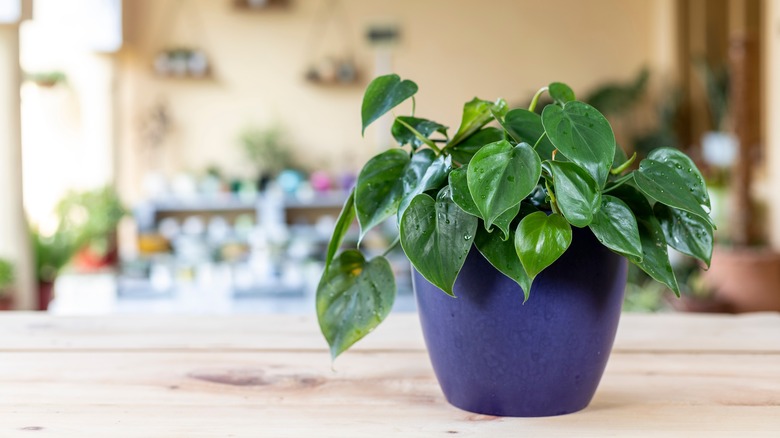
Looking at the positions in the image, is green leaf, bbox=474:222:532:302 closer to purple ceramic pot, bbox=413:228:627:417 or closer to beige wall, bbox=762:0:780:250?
purple ceramic pot, bbox=413:228:627:417

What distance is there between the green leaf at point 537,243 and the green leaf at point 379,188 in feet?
0.45

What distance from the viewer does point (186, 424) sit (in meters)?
0.80

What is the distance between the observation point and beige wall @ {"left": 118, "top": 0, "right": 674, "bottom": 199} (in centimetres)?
723

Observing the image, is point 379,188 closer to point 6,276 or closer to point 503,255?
point 503,255

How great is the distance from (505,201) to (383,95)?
192 mm

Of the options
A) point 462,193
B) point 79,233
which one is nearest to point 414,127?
point 462,193

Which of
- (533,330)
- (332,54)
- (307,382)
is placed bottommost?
(307,382)

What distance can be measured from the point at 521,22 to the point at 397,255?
2874 mm

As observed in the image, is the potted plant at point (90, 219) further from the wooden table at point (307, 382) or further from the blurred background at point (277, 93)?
the wooden table at point (307, 382)

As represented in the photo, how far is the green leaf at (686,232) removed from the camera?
80cm

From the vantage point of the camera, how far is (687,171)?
79 centimetres

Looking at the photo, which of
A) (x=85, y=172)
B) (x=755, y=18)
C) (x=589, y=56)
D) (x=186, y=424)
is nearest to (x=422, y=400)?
(x=186, y=424)

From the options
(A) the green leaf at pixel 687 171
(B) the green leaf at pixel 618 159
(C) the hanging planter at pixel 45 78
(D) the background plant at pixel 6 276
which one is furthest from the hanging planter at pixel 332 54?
(A) the green leaf at pixel 687 171

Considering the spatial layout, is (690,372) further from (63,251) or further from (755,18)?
(755,18)
